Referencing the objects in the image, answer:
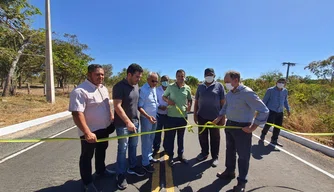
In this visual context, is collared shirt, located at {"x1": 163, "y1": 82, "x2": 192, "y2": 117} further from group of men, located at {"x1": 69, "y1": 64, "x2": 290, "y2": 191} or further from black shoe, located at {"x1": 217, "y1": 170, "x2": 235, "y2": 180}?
black shoe, located at {"x1": 217, "y1": 170, "x2": 235, "y2": 180}

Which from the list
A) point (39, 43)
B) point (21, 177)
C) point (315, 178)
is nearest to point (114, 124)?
point (21, 177)

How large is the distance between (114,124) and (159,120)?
1628mm

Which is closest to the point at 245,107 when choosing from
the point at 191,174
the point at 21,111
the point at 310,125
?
the point at 191,174

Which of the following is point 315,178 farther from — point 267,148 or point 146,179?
point 146,179

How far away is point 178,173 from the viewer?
3865 millimetres

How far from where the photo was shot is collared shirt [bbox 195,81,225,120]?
14.0 feet

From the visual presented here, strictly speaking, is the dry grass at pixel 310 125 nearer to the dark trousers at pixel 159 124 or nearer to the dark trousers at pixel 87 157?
the dark trousers at pixel 159 124

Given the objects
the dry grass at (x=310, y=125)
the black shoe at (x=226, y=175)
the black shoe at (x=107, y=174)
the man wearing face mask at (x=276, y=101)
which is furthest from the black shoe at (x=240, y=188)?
the dry grass at (x=310, y=125)

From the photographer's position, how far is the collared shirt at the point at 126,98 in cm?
321

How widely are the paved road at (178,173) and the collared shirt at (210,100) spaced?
1.05 meters

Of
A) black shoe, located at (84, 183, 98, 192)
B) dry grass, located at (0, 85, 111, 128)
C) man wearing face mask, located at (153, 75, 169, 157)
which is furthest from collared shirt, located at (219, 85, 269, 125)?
dry grass, located at (0, 85, 111, 128)

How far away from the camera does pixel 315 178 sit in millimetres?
3811

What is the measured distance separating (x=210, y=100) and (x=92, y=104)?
235 cm

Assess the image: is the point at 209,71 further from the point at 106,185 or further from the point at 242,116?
the point at 106,185
